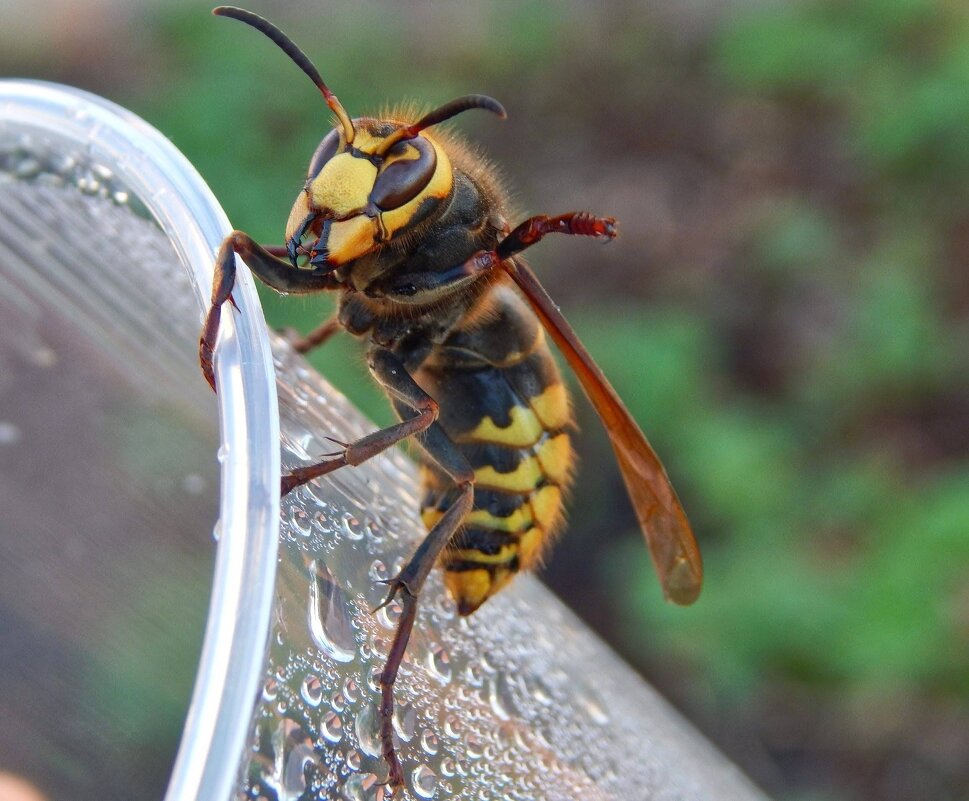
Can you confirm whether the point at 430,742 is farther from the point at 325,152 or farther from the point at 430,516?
the point at 325,152

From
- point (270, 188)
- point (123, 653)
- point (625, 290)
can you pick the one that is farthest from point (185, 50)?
point (123, 653)

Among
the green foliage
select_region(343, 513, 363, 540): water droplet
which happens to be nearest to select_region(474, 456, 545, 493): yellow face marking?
select_region(343, 513, 363, 540): water droplet

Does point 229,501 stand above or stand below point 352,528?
above

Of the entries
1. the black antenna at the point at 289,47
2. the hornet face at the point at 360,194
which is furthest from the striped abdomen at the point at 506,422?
the black antenna at the point at 289,47

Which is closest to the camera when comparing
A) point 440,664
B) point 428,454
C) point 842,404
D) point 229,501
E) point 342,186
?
point 229,501

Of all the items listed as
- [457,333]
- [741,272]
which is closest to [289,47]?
[457,333]

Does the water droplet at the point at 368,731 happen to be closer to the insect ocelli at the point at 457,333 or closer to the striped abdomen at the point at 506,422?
the insect ocelli at the point at 457,333
